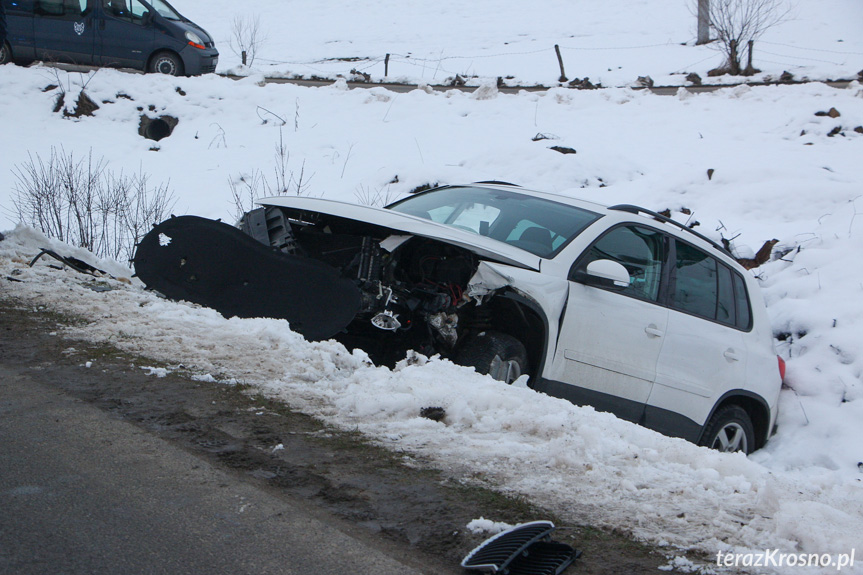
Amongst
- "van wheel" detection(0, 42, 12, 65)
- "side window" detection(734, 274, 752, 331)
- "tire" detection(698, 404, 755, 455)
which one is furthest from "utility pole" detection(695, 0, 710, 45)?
"tire" detection(698, 404, 755, 455)

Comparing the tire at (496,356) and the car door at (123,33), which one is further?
the car door at (123,33)

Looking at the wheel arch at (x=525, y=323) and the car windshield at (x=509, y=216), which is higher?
the car windshield at (x=509, y=216)

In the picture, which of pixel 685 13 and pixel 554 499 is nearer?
pixel 554 499

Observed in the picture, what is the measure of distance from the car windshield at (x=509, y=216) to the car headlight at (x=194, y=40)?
14.3 m

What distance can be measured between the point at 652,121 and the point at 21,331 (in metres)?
15.5

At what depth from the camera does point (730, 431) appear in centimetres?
559

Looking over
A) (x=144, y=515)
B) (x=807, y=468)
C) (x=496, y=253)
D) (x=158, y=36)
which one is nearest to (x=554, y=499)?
(x=144, y=515)

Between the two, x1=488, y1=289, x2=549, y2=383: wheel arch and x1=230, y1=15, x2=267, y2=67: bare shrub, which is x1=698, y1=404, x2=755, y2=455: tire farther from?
x1=230, y1=15, x2=267, y2=67: bare shrub

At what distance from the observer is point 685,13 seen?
45.0 m

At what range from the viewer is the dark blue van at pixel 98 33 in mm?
17141

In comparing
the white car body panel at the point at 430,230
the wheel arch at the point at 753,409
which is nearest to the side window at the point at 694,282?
the wheel arch at the point at 753,409

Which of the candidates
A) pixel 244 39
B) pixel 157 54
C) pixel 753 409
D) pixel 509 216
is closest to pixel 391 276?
pixel 509 216

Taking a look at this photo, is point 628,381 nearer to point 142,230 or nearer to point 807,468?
point 807,468

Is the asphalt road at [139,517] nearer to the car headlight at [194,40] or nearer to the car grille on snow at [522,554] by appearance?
the car grille on snow at [522,554]
